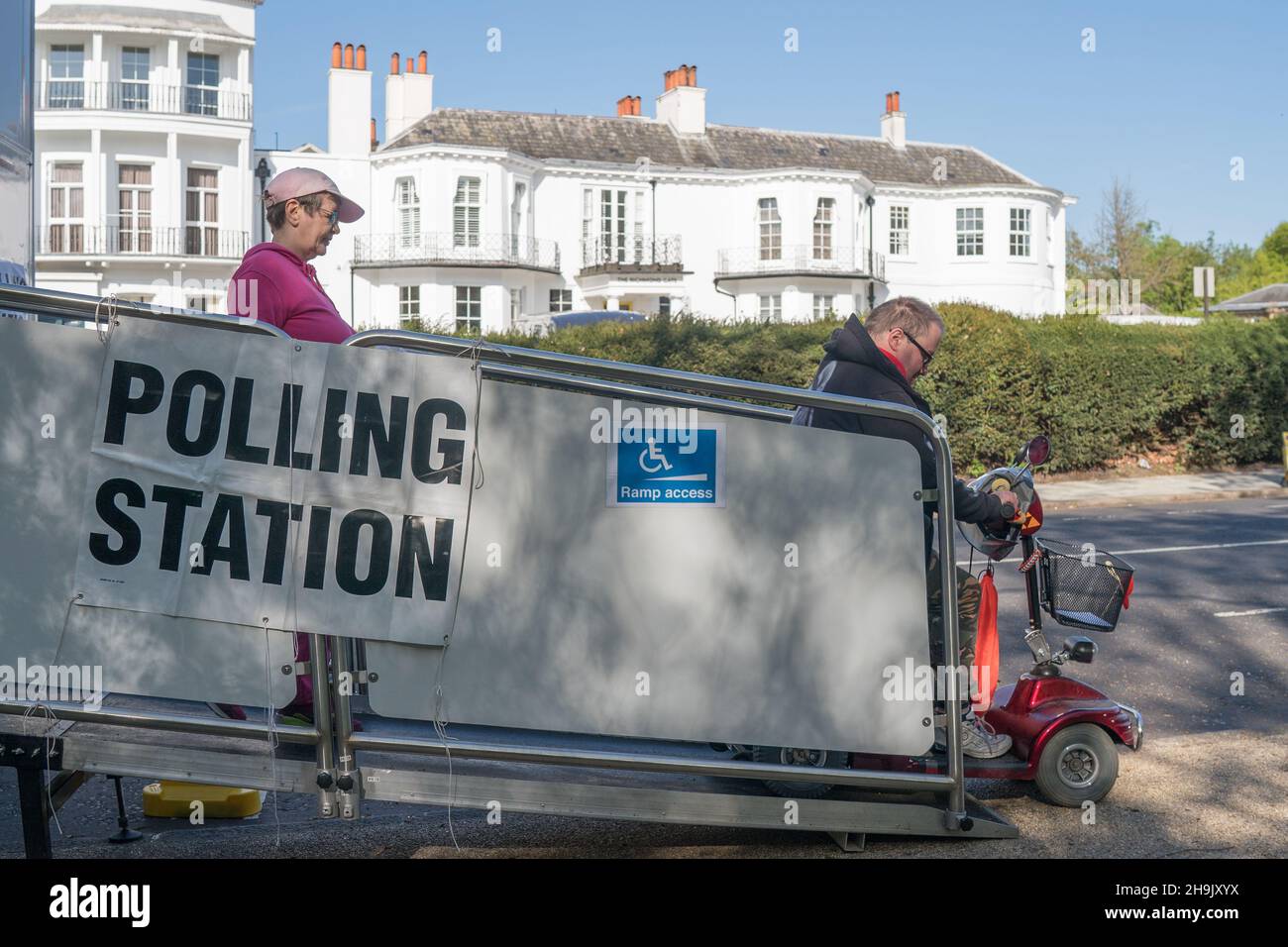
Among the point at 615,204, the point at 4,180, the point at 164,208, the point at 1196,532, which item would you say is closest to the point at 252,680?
the point at 4,180

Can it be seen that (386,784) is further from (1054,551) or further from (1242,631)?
(1242,631)

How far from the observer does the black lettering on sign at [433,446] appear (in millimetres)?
3867

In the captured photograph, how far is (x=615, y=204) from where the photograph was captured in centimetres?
4838

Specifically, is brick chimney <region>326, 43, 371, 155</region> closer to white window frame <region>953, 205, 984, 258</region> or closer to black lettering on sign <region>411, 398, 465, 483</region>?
white window frame <region>953, 205, 984, 258</region>

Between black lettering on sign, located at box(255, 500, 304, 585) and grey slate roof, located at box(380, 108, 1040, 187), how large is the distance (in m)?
42.7

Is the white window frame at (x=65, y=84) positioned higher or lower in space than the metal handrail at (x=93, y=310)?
higher

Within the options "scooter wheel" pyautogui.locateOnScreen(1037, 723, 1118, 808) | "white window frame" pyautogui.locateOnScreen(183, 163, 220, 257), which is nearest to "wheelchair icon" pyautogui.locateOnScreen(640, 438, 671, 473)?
"scooter wheel" pyautogui.locateOnScreen(1037, 723, 1118, 808)

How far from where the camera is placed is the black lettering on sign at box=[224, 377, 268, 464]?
3828 mm

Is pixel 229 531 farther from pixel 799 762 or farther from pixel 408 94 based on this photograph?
pixel 408 94

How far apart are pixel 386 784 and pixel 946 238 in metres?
51.9

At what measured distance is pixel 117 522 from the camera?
3.80 m

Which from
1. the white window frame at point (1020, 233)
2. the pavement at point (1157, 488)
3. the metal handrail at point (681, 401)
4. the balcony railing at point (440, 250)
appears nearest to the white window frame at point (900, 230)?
the white window frame at point (1020, 233)

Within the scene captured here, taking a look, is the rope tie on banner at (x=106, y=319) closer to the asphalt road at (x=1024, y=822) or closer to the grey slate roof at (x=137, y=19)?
the asphalt road at (x=1024, y=822)

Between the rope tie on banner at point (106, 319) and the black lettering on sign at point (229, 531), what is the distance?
57 centimetres
